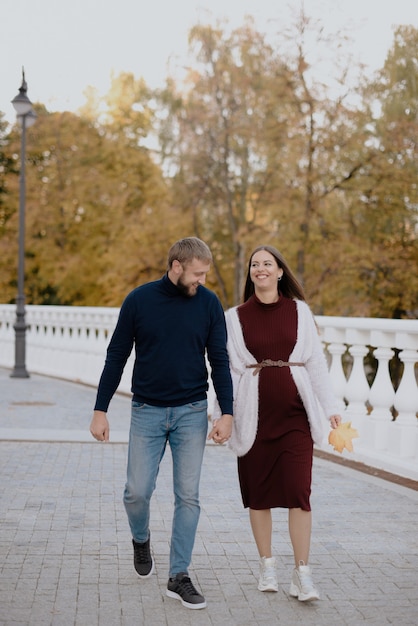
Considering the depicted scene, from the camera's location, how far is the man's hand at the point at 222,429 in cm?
472

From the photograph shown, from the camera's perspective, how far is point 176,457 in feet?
16.0

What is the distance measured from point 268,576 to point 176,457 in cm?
71

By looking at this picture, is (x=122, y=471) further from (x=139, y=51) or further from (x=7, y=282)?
(x=139, y=51)

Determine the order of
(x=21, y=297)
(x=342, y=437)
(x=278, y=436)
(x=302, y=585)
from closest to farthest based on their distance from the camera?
(x=302, y=585) → (x=278, y=436) → (x=342, y=437) → (x=21, y=297)

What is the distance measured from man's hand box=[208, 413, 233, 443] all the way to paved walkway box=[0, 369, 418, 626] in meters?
0.75

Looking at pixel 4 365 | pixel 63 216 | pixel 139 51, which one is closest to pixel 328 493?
pixel 4 365

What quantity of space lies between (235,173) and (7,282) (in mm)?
12558

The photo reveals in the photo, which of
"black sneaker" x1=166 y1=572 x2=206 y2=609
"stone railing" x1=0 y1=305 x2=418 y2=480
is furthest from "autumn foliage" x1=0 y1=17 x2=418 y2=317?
"black sneaker" x1=166 y1=572 x2=206 y2=609

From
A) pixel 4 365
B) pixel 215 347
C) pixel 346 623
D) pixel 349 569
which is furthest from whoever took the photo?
pixel 4 365

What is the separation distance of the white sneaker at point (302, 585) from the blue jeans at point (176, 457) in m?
0.51

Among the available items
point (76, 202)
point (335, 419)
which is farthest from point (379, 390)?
point (76, 202)

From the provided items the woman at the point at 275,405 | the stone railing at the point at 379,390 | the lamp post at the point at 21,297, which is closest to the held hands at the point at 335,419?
the woman at the point at 275,405

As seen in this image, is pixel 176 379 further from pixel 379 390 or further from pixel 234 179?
pixel 234 179

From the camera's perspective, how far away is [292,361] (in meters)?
4.89
